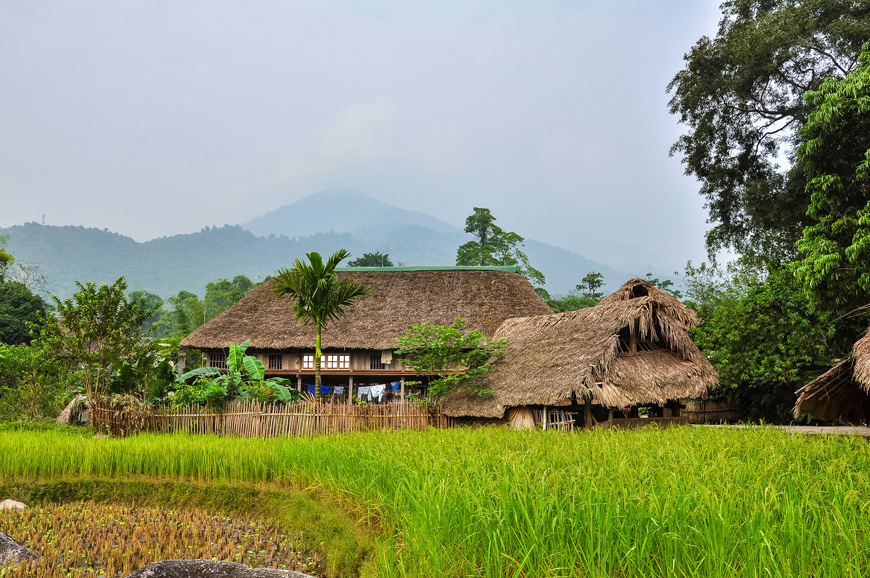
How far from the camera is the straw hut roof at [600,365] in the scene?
1101 centimetres

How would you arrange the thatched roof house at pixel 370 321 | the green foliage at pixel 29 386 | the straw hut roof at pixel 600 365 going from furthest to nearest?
the thatched roof house at pixel 370 321, the green foliage at pixel 29 386, the straw hut roof at pixel 600 365

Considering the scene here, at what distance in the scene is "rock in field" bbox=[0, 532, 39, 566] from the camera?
429cm

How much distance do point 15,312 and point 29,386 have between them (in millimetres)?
13088

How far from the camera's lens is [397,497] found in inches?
161

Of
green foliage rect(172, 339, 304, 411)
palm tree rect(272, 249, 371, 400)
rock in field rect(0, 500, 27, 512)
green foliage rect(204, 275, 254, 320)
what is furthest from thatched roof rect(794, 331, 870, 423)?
green foliage rect(204, 275, 254, 320)

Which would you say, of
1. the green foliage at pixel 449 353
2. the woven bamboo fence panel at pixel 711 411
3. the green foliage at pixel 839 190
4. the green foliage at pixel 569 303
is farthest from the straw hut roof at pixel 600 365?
the green foliage at pixel 569 303

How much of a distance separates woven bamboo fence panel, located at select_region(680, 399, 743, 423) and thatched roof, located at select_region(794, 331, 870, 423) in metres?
9.91

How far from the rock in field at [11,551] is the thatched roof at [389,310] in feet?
46.1

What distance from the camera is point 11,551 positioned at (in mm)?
4375

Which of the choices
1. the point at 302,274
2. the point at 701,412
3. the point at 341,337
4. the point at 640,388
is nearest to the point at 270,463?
the point at 302,274

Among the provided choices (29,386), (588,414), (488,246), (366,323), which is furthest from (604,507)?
(488,246)

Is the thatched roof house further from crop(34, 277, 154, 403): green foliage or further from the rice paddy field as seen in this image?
the rice paddy field

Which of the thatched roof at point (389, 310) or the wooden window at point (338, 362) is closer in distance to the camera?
the thatched roof at point (389, 310)

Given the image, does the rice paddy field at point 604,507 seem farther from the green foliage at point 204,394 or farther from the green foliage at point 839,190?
the green foliage at point 204,394
